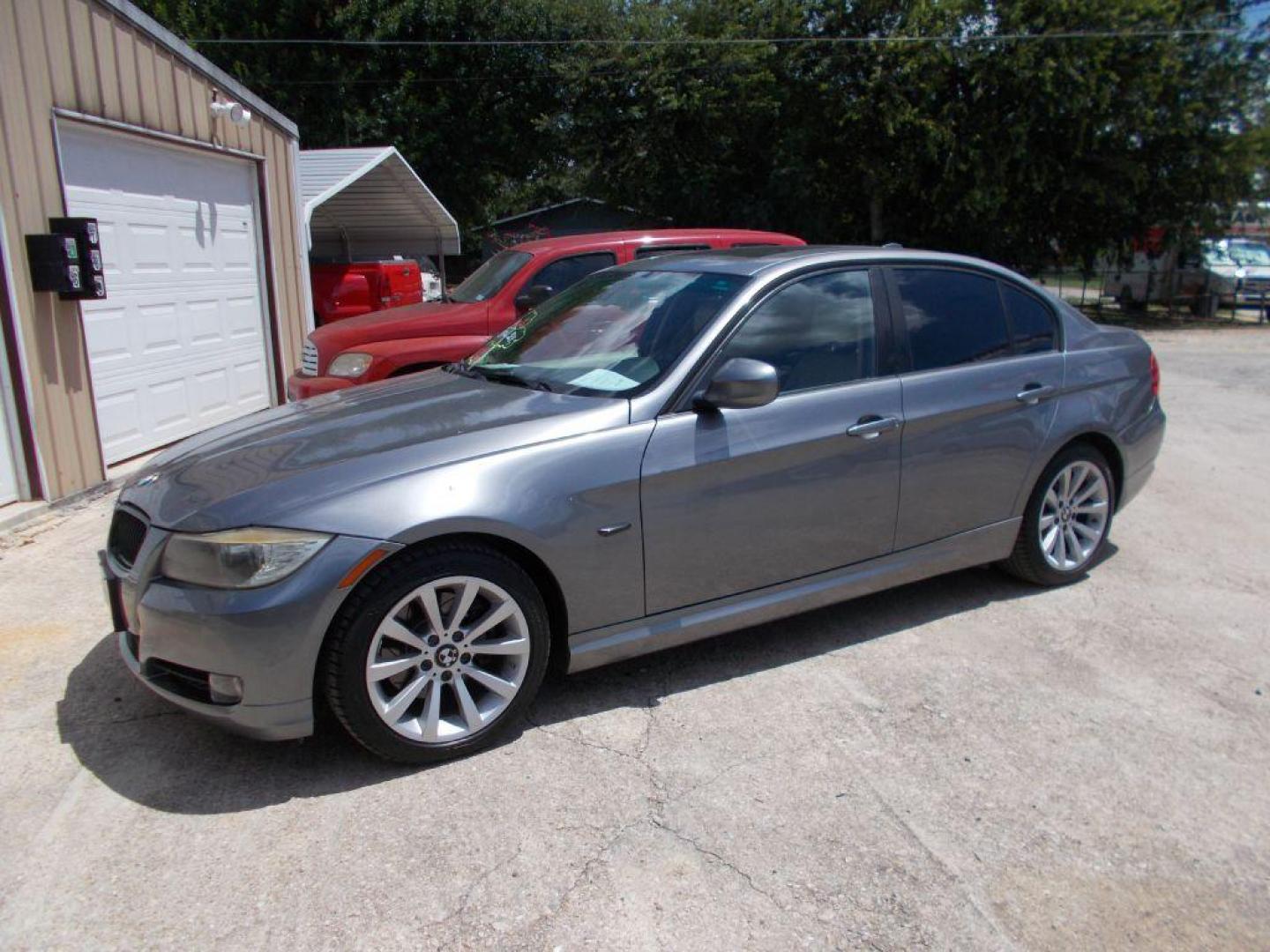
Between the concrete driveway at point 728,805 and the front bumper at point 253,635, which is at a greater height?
the front bumper at point 253,635

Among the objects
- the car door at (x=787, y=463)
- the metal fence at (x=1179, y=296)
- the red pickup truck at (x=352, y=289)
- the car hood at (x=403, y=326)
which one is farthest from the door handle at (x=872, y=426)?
the metal fence at (x=1179, y=296)

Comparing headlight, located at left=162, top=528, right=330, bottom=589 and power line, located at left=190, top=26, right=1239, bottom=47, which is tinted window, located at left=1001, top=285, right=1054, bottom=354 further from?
power line, located at left=190, top=26, right=1239, bottom=47

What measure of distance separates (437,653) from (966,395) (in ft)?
8.40

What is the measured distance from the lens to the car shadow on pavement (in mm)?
3162

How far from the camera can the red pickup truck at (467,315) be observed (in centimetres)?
677

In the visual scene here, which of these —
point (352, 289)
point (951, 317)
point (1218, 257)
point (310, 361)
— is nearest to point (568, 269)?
point (310, 361)

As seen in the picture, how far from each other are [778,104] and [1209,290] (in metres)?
11.9

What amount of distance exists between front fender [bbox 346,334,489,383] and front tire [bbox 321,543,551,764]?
3638mm

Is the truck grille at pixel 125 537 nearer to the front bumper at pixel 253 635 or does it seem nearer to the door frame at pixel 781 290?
the front bumper at pixel 253 635

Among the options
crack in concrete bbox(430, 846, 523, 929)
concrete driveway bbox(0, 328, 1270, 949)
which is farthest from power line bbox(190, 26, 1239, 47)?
crack in concrete bbox(430, 846, 523, 929)

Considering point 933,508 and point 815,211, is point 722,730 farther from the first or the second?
point 815,211

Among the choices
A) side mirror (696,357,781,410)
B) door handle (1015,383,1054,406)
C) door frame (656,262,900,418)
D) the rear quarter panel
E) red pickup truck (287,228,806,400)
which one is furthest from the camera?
red pickup truck (287,228,806,400)

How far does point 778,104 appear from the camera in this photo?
24984 millimetres

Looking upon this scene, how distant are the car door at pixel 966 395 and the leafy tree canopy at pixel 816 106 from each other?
61.3 feet
